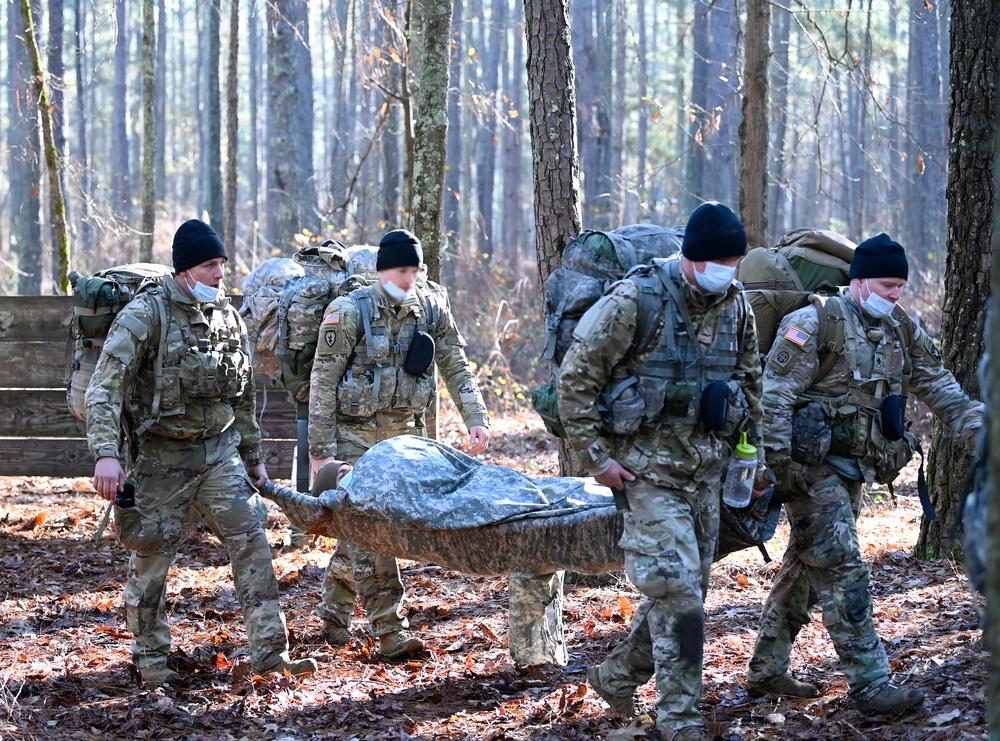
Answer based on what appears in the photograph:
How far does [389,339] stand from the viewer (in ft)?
20.3

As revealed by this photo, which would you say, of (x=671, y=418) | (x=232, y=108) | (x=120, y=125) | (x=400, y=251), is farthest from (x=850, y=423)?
(x=120, y=125)

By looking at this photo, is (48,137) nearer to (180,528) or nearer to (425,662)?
(180,528)

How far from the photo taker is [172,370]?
18.1 feet

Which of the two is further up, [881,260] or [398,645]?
[881,260]

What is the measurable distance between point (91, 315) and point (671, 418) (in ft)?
11.3

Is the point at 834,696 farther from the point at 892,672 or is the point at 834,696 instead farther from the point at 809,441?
the point at 809,441

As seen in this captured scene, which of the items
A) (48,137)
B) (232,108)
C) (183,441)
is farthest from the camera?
(232,108)

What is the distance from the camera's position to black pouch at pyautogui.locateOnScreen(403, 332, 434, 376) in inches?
244

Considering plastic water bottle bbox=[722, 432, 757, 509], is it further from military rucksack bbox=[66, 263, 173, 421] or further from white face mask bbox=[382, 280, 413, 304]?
military rucksack bbox=[66, 263, 173, 421]

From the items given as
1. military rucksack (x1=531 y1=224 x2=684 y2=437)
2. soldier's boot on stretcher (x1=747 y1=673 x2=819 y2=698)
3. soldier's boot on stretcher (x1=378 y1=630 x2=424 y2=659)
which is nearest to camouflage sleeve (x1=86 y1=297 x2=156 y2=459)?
soldier's boot on stretcher (x1=378 y1=630 x2=424 y2=659)

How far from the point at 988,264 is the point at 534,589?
387cm

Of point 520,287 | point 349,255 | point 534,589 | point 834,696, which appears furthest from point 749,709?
point 520,287

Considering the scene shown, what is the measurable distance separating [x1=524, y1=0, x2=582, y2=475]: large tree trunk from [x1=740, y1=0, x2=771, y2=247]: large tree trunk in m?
2.79

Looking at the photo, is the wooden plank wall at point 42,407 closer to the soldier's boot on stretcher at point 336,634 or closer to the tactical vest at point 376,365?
the soldier's boot on stretcher at point 336,634
